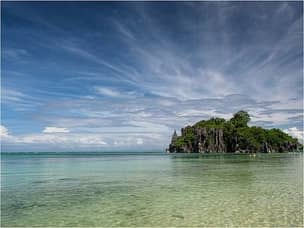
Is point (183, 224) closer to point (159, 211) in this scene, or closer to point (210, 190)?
point (159, 211)

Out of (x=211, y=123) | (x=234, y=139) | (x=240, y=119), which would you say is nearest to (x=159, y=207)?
(x=234, y=139)

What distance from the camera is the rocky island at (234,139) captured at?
14031cm

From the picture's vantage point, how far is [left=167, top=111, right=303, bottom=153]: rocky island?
140312mm

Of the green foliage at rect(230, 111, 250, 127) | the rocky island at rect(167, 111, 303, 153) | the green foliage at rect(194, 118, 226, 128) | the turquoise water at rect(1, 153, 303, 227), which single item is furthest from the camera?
the green foliage at rect(194, 118, 226, 128)

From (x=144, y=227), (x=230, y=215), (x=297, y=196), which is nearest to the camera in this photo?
(x=144, y=227)

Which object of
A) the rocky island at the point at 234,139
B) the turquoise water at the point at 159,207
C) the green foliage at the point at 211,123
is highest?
the green foliage at the point at 211,123

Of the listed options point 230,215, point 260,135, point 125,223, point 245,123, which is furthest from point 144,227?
point 245,123

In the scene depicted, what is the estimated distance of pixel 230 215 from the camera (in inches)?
488

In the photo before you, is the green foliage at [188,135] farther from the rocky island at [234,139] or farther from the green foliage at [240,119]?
the green foliage at [240,119]

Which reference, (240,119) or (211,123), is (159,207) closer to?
(240,119)

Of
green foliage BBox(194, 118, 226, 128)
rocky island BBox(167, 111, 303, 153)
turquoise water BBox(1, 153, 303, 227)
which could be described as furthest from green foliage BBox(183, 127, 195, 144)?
turquoise water BBox(1, 153, 303, 227)

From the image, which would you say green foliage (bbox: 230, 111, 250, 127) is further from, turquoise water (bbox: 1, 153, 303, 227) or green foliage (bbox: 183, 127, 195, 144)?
turquoise water (bbox: 1, 153, 303, 227)

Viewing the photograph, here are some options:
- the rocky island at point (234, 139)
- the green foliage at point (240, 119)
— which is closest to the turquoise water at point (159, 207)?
the rocky island at point (234, 139)

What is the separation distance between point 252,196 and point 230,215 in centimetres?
479
